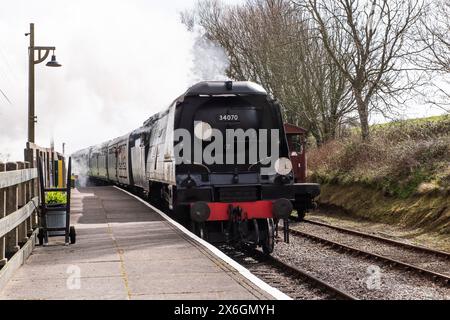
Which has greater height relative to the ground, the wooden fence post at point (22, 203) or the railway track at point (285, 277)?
the wooden fence post at point (22, 203)

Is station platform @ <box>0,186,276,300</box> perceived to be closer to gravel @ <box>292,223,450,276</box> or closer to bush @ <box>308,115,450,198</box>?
gravel @ <box>292,223,450,276</box>

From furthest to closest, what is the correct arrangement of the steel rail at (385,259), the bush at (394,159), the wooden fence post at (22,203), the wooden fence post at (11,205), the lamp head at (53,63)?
the lamp head at (53,63) < the bush at (394,159) < the wooden fence post at (22,203) < the steel rail at (385,259) < the wooden fence post at (11,205)

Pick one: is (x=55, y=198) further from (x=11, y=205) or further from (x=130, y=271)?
(x=130, y=271)

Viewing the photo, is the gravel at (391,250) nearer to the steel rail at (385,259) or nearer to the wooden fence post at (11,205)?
the steel rail at (385,259)

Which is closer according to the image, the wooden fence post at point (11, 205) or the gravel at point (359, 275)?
the wooden fence post at point (11, 205)

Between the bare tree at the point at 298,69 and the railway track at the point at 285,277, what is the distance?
14.2 meters

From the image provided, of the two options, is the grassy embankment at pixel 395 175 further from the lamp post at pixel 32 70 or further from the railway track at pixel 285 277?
the lamp post at pixel 32 70

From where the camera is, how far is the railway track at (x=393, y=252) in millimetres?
10524

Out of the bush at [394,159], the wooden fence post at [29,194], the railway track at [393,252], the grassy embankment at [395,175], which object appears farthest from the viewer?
the bush at [394,159]

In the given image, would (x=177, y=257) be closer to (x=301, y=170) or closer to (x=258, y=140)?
(x=258, y=140)

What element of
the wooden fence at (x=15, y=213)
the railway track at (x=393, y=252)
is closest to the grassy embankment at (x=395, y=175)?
the railway track at (x=393, y=252)

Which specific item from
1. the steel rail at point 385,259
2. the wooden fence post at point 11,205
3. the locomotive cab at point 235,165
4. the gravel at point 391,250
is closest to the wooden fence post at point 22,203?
the wooden fence post at point 11,205

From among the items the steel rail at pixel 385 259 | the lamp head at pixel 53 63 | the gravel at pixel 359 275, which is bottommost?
the gravel at pixel 359 275

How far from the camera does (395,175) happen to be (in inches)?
760
